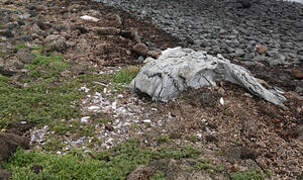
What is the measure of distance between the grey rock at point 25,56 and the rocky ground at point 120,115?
6 cm

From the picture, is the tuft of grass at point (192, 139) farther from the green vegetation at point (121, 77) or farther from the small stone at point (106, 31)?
the small stone at point (106, 31)

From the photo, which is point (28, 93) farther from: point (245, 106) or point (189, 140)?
point (245, 106)

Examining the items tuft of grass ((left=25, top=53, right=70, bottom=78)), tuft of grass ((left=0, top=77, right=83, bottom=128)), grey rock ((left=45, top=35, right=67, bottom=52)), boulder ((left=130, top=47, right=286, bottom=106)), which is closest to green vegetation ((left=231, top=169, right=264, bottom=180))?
boulder ((left=130, top=47, right=286, bottom=106))

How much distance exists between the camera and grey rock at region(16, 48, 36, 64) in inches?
587

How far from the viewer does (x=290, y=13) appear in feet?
112

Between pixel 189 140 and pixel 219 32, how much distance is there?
18806 millimetres

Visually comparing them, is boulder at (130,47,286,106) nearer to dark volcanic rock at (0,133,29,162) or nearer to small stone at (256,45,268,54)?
dark volcanic rock at (0,133,29,162)

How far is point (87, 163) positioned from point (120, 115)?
3.37m

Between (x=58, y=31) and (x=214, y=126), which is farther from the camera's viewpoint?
(x=58, y=31)

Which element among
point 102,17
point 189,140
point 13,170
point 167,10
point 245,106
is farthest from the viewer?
point 167,10

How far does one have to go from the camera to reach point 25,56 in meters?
15.2

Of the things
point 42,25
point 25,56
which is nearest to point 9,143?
point 25,56

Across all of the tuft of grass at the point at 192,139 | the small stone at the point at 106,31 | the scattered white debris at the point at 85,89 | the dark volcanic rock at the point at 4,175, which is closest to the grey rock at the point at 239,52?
the small stone at the point at 106,31

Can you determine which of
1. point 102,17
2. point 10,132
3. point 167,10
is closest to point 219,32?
point 167,10
